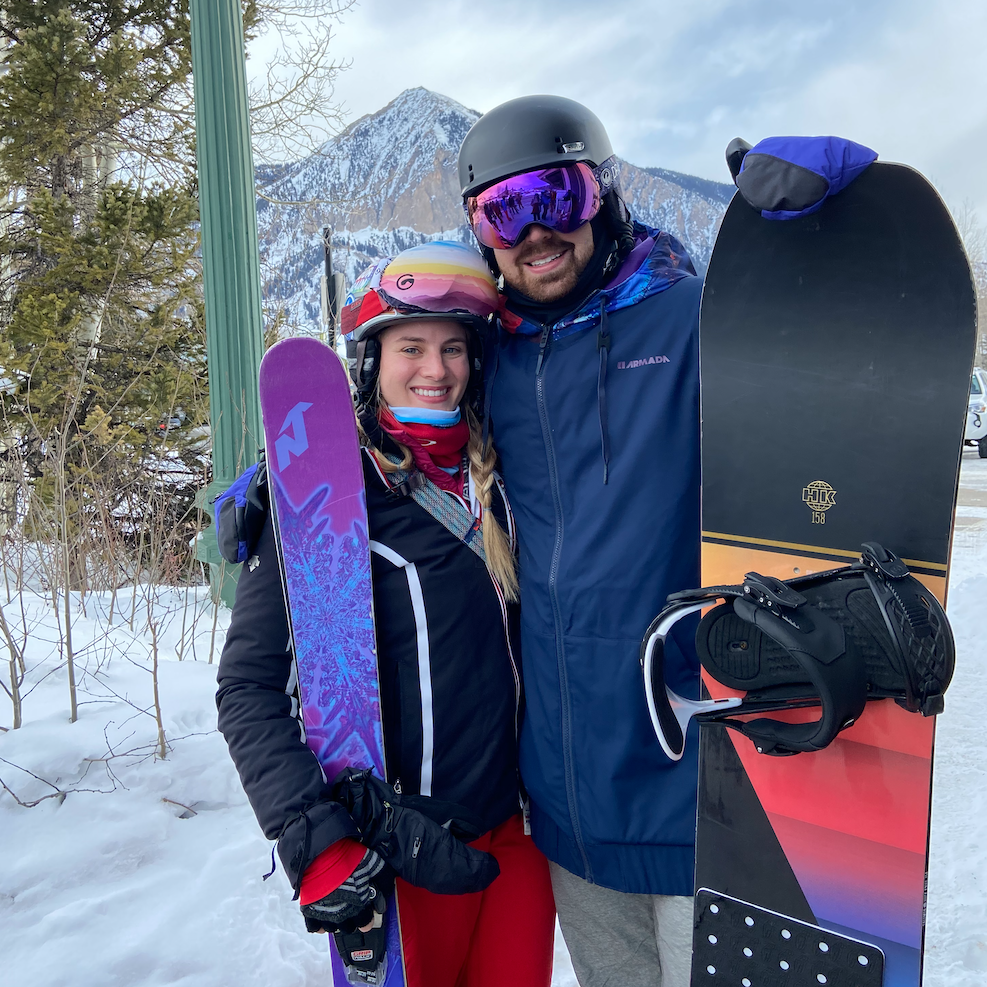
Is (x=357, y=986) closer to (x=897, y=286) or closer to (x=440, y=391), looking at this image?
(x=440, y=391)

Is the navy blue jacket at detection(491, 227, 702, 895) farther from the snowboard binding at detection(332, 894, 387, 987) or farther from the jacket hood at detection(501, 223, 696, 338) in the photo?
the snowboard binding at detection(332, 894, 387, 987)

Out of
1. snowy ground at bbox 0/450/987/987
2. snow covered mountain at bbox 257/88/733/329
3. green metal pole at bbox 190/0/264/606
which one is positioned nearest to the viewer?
snowy ground at bbox 0/450/987/987

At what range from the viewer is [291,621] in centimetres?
141

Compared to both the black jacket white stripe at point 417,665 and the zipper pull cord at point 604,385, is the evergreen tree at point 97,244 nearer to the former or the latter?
the black jacket white stripe at point 417,665

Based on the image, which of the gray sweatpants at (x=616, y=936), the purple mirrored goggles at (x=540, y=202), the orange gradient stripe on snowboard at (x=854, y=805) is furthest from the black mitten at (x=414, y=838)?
the purple mirrored goggles at (x=540, y=202)

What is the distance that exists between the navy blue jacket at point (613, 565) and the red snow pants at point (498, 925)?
0.13 meters

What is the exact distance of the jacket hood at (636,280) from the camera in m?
1.46

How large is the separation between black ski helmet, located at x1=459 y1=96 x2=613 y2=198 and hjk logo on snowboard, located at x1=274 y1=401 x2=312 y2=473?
0.67m

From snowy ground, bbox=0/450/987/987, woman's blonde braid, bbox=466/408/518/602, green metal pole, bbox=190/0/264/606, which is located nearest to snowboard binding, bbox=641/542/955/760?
woman's blonde braid, bbox=466/408/518/602

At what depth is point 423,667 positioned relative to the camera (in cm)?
141

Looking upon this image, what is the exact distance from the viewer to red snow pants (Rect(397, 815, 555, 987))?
1.48 metres

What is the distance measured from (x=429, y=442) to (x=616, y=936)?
1146 mm

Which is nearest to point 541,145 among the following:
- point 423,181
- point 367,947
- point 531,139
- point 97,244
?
point 531,139

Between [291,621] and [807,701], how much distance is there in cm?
98
